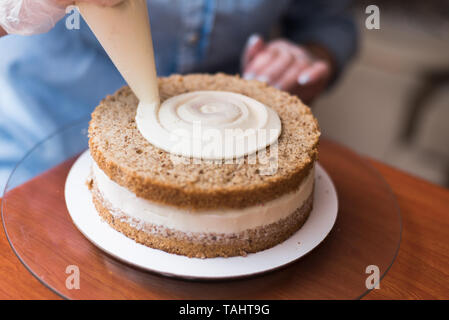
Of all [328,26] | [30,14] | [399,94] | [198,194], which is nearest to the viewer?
[198,194]

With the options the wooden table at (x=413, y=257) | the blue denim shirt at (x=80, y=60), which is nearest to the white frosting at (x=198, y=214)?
the wooden table at (x=413, y=257)

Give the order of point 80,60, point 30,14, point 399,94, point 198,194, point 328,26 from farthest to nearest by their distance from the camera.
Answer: point 399,94, point 328,26, point 80,60, point 30,14, point 198,194

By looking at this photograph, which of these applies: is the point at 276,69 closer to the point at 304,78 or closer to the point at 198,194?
the point at 304,78

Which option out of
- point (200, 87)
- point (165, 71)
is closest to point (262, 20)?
point (165, 71)

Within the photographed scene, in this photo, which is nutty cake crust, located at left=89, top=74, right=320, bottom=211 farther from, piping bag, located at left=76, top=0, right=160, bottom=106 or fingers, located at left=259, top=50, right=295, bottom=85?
fingers, located at left=259, top=50, right=295, bottom=85

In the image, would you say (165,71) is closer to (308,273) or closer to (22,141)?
(22,141)

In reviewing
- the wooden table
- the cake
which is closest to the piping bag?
the cake

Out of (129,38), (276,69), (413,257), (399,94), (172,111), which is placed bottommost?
(399,94)

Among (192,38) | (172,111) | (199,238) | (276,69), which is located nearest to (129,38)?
(172,111)
